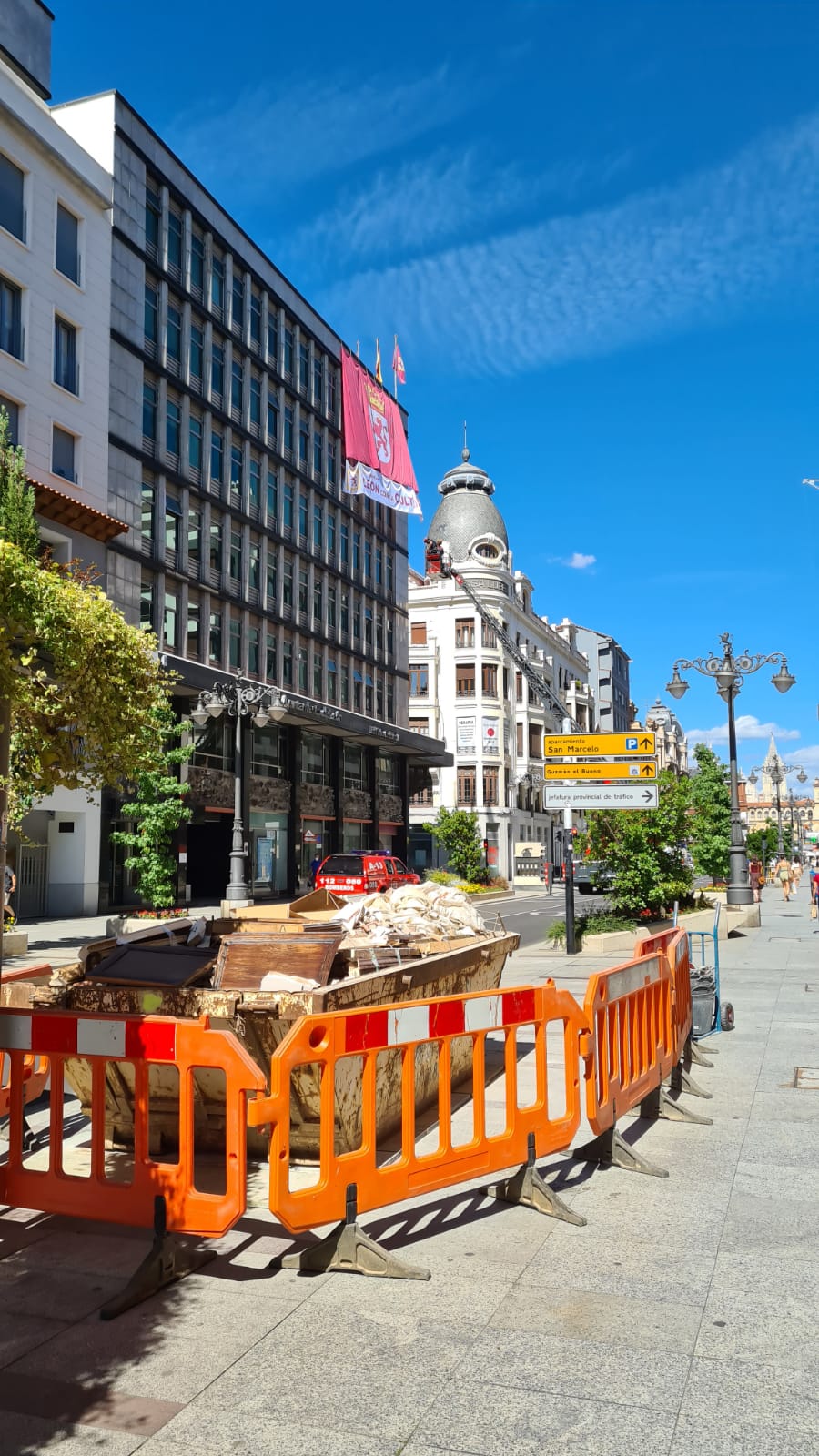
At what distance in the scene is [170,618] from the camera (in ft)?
121

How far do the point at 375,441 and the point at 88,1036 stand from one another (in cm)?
4742

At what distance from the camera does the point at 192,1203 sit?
4.62 m

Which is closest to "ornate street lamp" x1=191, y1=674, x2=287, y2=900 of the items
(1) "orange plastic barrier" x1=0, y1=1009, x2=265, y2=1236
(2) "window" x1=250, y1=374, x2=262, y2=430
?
(2) "window" x1=250, y1=374, x2=262, y2=430

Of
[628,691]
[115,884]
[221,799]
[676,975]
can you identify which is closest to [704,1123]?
[676,975]

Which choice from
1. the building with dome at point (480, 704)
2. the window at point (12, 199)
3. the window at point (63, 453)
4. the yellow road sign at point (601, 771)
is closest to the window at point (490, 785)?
the building with dome at point (480, 704)

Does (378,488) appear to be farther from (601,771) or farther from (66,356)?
(601,771)

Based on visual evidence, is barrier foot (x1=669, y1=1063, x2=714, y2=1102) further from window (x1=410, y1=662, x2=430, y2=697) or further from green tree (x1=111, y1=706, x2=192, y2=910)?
window (x1=410, y1=662, x2=430, y2=697)

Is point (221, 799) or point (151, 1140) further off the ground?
point (221, 799)

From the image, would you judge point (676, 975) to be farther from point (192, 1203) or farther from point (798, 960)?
point (798, 960)

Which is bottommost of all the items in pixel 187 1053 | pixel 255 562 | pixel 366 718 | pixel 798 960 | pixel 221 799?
pixel 798 960

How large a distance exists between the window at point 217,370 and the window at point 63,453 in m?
10.1

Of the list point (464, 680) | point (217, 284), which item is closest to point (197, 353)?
point (217, 284)

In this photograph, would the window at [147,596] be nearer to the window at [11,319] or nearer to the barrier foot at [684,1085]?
→ the window at [11,319]

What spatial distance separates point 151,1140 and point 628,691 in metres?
134
